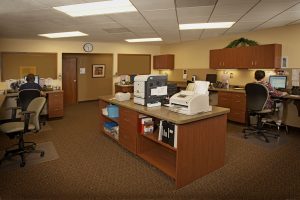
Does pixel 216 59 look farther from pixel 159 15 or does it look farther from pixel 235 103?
pixel 159 15

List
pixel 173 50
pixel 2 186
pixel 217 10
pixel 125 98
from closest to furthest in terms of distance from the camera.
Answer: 1. pixel 2 186
2. pixel 217 10
3. pixel 125 98
4. pixel 173 50

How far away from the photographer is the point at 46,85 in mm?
6934

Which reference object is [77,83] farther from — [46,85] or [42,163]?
[42,163]

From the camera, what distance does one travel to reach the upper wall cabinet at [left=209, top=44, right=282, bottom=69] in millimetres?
5430

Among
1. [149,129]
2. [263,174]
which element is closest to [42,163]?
[149,129]

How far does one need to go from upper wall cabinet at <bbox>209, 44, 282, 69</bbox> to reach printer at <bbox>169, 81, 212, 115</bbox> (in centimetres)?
317

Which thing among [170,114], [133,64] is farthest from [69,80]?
[170,114]

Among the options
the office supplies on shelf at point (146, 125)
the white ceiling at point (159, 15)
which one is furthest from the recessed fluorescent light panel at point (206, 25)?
the office supplies on shelf at point (146, 125)

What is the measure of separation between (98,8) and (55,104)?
3.59 m

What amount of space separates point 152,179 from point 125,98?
1.74m

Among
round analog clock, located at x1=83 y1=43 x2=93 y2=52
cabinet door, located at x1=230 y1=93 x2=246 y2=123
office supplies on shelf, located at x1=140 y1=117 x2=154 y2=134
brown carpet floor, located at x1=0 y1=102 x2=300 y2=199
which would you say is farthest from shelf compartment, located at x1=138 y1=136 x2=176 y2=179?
round analog clock, located at x1=83 y1=43 x2=93 y2=52

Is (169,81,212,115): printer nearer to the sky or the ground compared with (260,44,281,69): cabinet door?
nearer to the ground

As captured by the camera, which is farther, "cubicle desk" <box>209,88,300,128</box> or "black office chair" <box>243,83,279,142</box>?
"cubicle desk" <box>209,88,300,128</box>

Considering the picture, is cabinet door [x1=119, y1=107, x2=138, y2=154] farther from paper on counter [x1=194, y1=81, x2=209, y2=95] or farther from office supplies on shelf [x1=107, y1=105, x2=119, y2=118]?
paper on counter [x1=194, y1=81, x2=209, y2=95]
